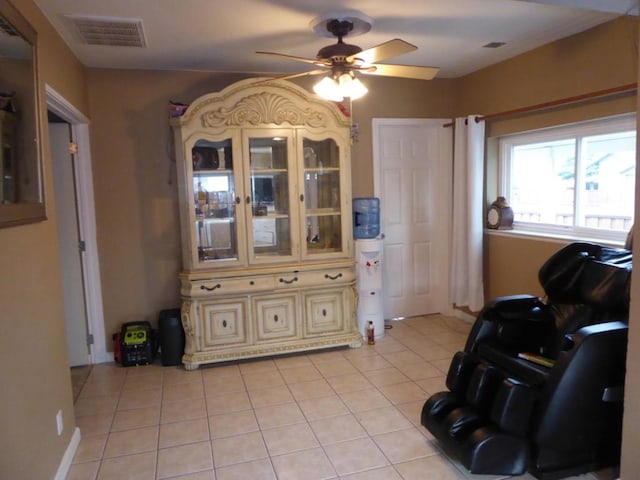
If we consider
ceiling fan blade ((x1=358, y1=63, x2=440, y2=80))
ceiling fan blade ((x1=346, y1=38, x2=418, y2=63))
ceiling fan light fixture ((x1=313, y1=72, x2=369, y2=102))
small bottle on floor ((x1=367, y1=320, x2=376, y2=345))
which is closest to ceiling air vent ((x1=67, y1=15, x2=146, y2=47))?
ceiling fan light fixture ((x1=313, y1=72, x2=369, y2=102))

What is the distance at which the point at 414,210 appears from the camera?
15.7 feet

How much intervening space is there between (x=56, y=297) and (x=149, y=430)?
984 millimetres

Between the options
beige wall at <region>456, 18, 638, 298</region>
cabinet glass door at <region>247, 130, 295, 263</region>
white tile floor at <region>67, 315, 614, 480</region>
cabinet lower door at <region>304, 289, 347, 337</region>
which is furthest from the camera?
cabinet lower door at <region>304, 289, 347, 337</region>

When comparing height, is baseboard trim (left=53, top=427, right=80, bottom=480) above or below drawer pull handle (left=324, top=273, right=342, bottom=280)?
below

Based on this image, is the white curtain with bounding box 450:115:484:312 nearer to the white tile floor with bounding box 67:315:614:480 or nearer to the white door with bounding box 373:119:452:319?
the white door with bounding box 373:119:452:319

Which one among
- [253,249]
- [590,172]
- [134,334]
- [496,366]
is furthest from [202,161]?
[590,172]

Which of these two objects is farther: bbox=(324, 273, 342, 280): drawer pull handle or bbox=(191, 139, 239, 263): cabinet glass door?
bbox=(324, 273, 342, 280): drawer pull handle

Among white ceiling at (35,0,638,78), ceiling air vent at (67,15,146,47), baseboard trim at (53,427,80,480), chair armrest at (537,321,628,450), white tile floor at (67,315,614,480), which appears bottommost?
white tile floor at (67,315,614,480)

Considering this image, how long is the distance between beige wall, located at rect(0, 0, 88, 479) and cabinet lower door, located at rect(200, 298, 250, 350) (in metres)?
1.23

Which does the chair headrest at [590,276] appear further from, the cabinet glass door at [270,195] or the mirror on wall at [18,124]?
the mirror on wall at [18,124]

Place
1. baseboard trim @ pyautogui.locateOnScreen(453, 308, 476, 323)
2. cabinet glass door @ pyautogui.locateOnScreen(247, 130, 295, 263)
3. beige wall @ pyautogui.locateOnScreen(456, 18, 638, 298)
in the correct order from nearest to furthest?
beige wall @ pyautogui.locateOnScreen(456, 18, 638, 298)
cabinet glass door @ pyautogui.locateOnScreen(247, 130, 295, 263)
baseboard trim @ pyautogui.locateOnScreen(453, 308, 476, 323)

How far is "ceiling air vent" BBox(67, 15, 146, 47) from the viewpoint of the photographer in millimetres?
2781

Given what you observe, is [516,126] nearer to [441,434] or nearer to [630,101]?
[630,101]

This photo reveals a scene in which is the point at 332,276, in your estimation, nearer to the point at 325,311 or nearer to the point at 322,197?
the point at 325,311
